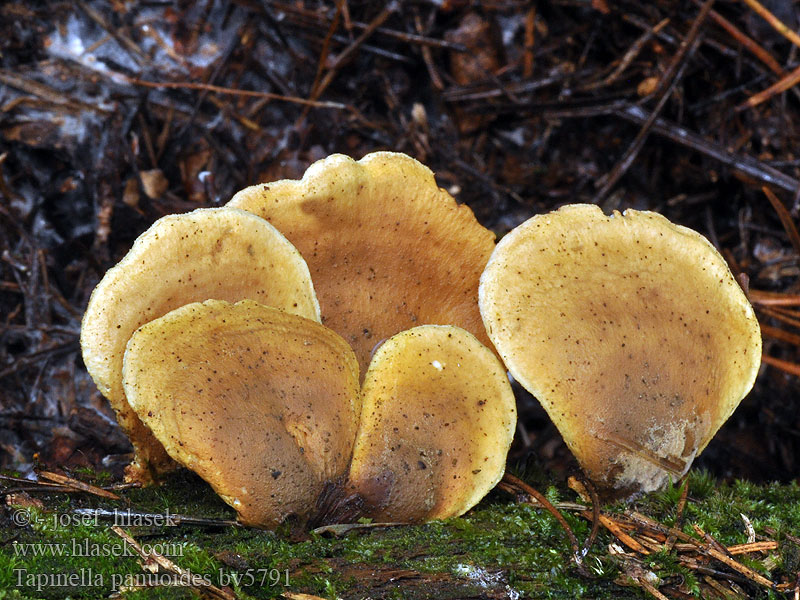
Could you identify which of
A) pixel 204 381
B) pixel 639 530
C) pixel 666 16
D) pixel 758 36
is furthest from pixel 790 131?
pixel 204 381

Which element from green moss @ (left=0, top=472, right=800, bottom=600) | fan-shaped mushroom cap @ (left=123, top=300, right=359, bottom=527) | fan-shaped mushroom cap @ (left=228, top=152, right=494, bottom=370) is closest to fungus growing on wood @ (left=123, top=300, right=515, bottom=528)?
fan-shaped mushroom cap @ (left=123, top=300, right=359, bottom=527)

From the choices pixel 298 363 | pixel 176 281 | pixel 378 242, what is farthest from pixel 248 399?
pixel 378 242

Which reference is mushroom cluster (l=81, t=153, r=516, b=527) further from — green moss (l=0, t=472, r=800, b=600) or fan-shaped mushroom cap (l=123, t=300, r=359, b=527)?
green moss (l=0, t=472, r=800, b=600)

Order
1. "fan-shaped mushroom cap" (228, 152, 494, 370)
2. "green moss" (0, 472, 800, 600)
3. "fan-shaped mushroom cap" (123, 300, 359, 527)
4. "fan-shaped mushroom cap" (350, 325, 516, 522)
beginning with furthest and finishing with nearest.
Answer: "fan-shaped mushroom cap" (228, 152, 494, 370) < "fan-shaped mushroom cap" (350, 325, 516, 522) < "fan-shaped mushroom cap" (123, 300, 359, 527) < "green moss" (0, 472, 800, 600)

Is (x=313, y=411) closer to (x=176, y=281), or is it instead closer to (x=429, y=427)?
(x=429, y=427)

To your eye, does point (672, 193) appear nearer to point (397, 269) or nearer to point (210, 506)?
point (397, 269)

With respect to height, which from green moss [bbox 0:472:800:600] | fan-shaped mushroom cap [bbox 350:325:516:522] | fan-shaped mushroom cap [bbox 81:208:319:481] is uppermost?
fan-shaped mushroom cap [bbox 81:208:319:481]

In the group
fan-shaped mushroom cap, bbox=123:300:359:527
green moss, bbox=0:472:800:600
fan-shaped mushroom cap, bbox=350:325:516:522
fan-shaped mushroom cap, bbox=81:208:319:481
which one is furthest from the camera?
fan-shaped mushroom cap, bbox=350:325:516:522

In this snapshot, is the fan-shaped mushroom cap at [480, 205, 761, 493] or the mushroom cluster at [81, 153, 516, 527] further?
the fan-shaped mushroom cap at [480, 205, 761, 493]
